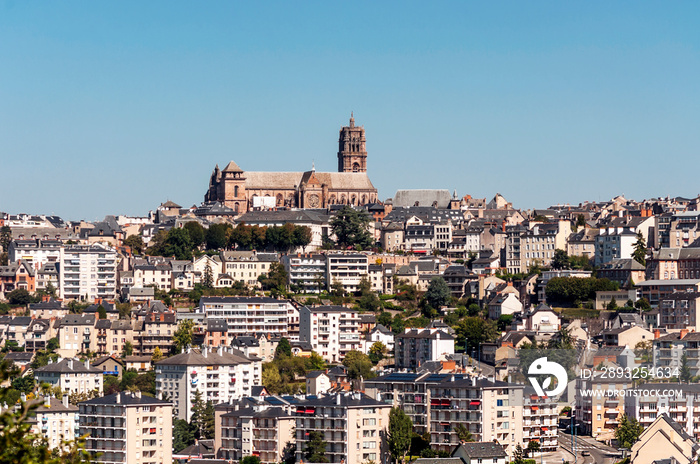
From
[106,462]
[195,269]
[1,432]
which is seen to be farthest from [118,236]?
[1,432]

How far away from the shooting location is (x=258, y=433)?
197 ft

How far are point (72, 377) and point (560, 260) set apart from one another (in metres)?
43.1

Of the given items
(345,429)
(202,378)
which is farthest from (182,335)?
(345,429)

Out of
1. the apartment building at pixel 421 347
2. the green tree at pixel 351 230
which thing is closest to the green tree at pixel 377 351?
the apartment building at pixel 421 347

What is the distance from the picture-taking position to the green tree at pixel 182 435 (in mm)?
65688

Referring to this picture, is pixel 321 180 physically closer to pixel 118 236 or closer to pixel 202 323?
pixel 118 236

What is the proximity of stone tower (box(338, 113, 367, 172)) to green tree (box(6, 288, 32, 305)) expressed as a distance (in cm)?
6139

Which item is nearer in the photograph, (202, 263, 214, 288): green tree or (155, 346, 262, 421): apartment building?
(155, 346, 262, 421): apartment building

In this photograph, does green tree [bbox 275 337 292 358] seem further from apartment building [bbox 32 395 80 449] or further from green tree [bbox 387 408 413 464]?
green tree [bbox 387 408 413 464]

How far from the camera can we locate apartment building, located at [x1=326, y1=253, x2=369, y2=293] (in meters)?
104

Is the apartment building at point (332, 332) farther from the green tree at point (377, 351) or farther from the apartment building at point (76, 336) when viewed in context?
the apartment building at point (76, 336)

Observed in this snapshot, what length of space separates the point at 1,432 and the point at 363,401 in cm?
4284

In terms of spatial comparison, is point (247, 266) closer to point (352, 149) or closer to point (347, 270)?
point (347, 270)

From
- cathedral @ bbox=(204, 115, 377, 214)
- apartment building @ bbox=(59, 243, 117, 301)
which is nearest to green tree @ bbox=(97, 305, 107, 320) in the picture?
apartment building @ bbox=(59, 243, 117, 301)
